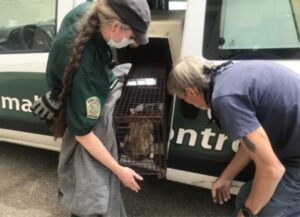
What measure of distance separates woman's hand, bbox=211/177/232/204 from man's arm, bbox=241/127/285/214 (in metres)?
0.42

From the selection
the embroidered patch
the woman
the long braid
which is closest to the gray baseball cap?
the woman

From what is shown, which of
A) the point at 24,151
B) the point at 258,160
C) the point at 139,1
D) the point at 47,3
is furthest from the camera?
the point at 24,151

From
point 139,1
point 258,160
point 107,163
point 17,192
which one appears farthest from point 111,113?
point 17,192

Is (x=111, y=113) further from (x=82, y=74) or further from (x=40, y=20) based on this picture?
(x=40, y=20)

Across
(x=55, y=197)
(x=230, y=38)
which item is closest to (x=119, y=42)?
(x=230, y=38)

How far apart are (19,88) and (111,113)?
0.91 meters

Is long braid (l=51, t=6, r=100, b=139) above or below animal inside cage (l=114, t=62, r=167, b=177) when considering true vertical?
above

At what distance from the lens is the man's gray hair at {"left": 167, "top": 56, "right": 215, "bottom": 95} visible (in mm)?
1631

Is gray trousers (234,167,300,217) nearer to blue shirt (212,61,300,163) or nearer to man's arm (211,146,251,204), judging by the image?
blue shirt (212,61,300,163)

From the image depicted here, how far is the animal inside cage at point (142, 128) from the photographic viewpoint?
2.02 m

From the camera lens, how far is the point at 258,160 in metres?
1.54

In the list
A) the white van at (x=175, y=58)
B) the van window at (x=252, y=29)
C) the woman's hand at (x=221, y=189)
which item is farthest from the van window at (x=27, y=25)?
the woman's hand at (x=221, y=189)

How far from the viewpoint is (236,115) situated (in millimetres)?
1486

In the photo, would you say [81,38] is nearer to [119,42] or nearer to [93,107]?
[119,42]
